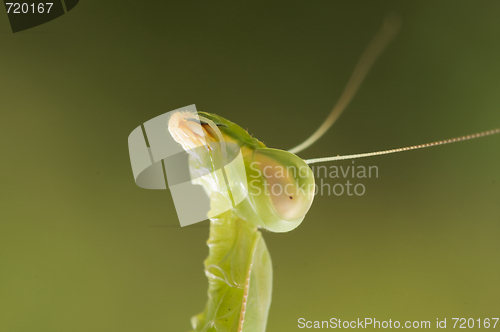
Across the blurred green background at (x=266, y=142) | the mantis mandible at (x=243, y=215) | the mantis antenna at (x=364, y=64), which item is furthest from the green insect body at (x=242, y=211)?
the mantis antenna at (x=364, y=64)

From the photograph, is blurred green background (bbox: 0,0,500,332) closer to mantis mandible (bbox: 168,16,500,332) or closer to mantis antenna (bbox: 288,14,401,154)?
mantis antenna (bbox: 288,14,401,154)

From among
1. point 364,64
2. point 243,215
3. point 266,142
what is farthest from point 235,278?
point 364,64

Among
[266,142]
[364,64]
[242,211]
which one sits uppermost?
[364,64]

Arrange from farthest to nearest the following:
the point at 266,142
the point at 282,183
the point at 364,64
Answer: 1. the point at 364,64
2. the point at 266,142
3. the point at 282,183

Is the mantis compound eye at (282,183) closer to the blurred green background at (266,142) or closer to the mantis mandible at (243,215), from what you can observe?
the mantis mandible at (243,215)

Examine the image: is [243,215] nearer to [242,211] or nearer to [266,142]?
[242,211]

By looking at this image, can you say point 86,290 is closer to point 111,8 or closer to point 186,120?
point 186,120

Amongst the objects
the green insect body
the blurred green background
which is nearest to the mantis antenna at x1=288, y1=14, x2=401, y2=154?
the blurred green background
